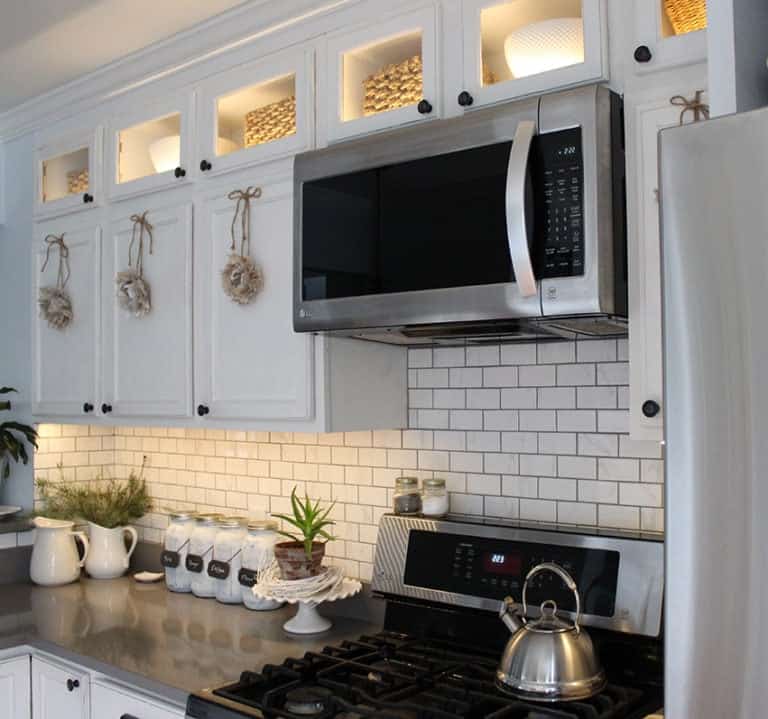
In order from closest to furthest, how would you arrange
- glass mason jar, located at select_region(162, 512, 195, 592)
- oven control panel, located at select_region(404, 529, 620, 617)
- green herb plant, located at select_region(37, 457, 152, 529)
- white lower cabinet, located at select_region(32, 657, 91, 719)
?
oven control panel, located at select_region(404, 529, 620, 617) → white lower cabinet, located at select_region(32, 657, 91, 719) → glass mason jar, located at select_region(162, 512, 195, 592) → green herb plant, located at select_region(37, 457, 152, 529)

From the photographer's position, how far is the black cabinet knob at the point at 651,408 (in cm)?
176

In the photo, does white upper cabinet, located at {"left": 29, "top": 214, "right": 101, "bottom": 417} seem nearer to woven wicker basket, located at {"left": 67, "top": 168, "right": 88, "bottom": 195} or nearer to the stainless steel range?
woven wicker basket, located at {"left": 67, "top": 168, "right": 88, "bottom": 195}

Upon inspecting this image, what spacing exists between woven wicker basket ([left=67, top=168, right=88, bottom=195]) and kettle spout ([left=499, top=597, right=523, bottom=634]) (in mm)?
2028

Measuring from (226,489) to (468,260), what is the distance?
153 centimetres

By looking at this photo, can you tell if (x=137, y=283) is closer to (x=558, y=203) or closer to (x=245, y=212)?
(x=245, y=212)

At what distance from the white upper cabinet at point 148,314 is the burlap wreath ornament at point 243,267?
0.22m

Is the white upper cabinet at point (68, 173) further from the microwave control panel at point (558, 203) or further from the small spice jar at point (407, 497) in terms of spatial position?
the microwave control panel at point (558, 203)

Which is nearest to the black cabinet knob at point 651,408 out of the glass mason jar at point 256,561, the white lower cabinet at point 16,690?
the glass mason jar at point 256,561

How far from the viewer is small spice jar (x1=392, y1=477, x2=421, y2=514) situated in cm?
243

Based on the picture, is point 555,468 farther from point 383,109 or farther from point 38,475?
point 38,475

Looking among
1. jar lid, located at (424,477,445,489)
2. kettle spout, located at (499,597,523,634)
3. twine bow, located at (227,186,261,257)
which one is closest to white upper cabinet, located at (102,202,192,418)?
twine bow, located at (227,186,261,257)

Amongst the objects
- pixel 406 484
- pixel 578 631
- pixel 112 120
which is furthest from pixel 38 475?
pixel 578 631

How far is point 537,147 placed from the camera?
1819mm

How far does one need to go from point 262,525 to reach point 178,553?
1.09 ft
